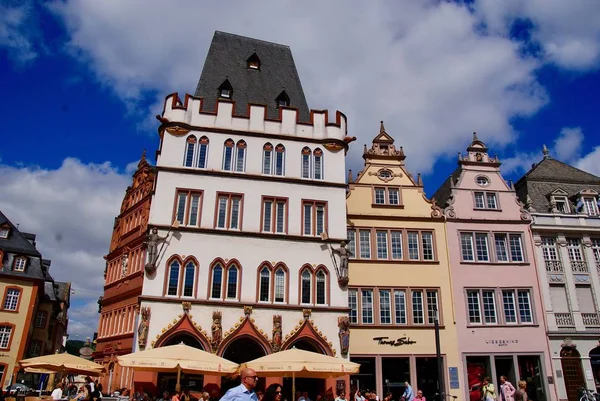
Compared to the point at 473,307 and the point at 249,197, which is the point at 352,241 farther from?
Result: the point at 473,307

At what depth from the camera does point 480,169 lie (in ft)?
110

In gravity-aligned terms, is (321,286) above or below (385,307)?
above

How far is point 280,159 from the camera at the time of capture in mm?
28125

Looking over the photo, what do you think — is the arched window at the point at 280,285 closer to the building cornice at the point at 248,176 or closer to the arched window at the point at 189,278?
the arched window at the point at 189,278

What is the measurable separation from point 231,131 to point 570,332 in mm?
23089

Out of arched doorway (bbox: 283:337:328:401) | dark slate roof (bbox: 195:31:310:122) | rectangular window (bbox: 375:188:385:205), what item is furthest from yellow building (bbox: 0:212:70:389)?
rectangular window (bbox: 375:188:385:205)

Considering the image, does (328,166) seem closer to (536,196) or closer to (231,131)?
(231,131)

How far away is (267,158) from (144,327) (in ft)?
36.0

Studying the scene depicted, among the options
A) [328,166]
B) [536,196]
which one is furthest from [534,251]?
[328,166]

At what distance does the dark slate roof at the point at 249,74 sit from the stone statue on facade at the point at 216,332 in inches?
471

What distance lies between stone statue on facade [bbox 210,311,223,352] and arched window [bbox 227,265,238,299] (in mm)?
1294

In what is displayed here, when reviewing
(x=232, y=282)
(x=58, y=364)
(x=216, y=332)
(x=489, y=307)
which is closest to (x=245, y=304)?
(x=232, y=282)

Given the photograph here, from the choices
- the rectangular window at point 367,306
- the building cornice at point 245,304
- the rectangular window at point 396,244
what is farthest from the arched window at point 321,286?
the rectangular window at point 396,244

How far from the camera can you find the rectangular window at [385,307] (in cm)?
2875
